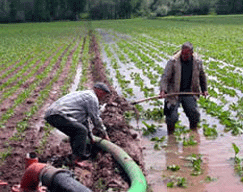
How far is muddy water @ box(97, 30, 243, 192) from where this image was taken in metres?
5.11

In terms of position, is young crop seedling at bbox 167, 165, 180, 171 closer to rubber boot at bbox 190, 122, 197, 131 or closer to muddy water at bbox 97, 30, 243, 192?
muddy water at bbox 97, 30, 243, 192

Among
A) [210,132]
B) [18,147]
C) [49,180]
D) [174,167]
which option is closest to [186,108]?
[210,132]

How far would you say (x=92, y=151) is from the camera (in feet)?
20.6

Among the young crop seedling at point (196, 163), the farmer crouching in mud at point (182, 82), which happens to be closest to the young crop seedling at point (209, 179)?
the young crop seedling at point (196, 163)

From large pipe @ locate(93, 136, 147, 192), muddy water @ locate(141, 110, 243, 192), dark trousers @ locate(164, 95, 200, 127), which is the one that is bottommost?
muddy water @ locate(141, 110, 243, 192)

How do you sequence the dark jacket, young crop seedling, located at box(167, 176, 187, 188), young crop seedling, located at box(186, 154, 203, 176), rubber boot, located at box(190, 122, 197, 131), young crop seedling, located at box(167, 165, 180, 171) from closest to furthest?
1. young crop seedling, located at box(167, 176, 187, 188)
2. young crop seedling, located at box(186, 154, 203, 176)
3. young crop seedling, located at box(167, 165, 180, 171)
4. the dark jacket
5. rubber boot, located at box(190, 122, 197, 131)

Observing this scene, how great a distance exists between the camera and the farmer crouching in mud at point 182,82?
691cm

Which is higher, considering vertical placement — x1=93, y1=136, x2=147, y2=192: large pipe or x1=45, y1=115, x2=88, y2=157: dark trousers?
x1=45, y1=115, x2=88, y2=157: dark trousers

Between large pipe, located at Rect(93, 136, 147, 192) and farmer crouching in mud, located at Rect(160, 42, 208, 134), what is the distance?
1706 mm

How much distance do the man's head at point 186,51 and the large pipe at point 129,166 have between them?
7.31 feet

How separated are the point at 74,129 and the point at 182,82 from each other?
2.73m

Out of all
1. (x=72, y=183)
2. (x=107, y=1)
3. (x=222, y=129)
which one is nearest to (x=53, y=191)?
(x=72, y=183)

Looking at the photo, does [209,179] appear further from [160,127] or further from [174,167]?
[160,127]

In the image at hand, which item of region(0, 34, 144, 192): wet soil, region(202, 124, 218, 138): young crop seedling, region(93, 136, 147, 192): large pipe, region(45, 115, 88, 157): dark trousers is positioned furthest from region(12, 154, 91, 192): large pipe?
region(202, 124, 218, 138): young crop seedling
